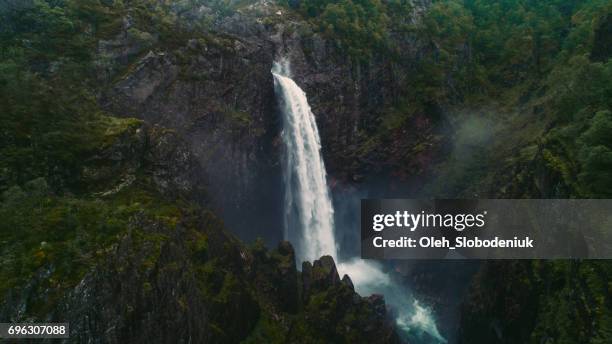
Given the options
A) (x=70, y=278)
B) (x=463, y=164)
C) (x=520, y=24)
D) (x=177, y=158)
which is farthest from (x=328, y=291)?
(x=520, y=24)

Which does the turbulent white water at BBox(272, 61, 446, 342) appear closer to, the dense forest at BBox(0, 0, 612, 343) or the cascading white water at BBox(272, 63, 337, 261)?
the cascading white water at BBox(272, 63, 337, 261)

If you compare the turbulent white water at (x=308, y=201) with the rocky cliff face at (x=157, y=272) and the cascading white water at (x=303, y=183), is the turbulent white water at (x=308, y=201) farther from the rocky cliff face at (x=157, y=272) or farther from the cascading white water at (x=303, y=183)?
the rocky cliff face at (x=157, y=272)

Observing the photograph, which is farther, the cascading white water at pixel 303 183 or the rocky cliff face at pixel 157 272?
the cascading white water at pixel 303 183

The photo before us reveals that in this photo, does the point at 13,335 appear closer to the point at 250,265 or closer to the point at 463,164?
the point at 250,265

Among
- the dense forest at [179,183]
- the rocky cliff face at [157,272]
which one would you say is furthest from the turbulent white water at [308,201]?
the rocky cliff face at [157,272]

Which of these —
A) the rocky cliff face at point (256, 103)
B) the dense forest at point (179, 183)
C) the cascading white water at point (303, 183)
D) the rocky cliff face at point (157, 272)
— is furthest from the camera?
the cascading white water at point (303, 183)

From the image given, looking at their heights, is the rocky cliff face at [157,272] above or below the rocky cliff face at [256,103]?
below
